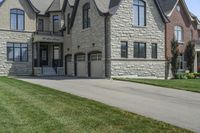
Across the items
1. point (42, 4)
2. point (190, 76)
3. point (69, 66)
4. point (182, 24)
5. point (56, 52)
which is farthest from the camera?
point (42, 4)

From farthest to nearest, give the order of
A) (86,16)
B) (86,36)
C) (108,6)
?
(86,16) → (86,36) → (108,6)

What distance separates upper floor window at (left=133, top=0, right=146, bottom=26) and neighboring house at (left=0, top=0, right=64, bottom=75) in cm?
1138

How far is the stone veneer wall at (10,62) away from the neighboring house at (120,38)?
6472mm

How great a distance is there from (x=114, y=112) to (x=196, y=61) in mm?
31151

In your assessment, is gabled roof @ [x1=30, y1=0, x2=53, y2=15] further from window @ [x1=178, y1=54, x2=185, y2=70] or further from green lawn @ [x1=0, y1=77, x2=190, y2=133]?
green lawn @ [x1=0, y1=77, x2=190, y2=133]

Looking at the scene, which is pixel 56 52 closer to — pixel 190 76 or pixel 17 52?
pixel 17 52

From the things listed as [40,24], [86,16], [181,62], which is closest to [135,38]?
[86,16]

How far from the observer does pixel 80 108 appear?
1179 cm

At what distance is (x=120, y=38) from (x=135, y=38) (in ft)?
5.68

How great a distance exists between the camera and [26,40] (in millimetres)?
38719

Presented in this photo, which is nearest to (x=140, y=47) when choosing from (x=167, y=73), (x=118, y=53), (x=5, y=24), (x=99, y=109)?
(x=118, y=53)

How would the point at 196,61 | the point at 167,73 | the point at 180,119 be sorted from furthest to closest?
the point at 196,61 < the point at 167,73 < the point at 180,119

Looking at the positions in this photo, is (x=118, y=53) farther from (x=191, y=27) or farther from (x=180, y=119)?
(x=180, y=119)

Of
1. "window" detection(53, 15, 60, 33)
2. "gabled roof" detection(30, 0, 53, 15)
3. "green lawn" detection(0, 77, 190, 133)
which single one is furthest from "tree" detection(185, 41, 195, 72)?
"green lawn" detection(0, 77, 190, 133)
